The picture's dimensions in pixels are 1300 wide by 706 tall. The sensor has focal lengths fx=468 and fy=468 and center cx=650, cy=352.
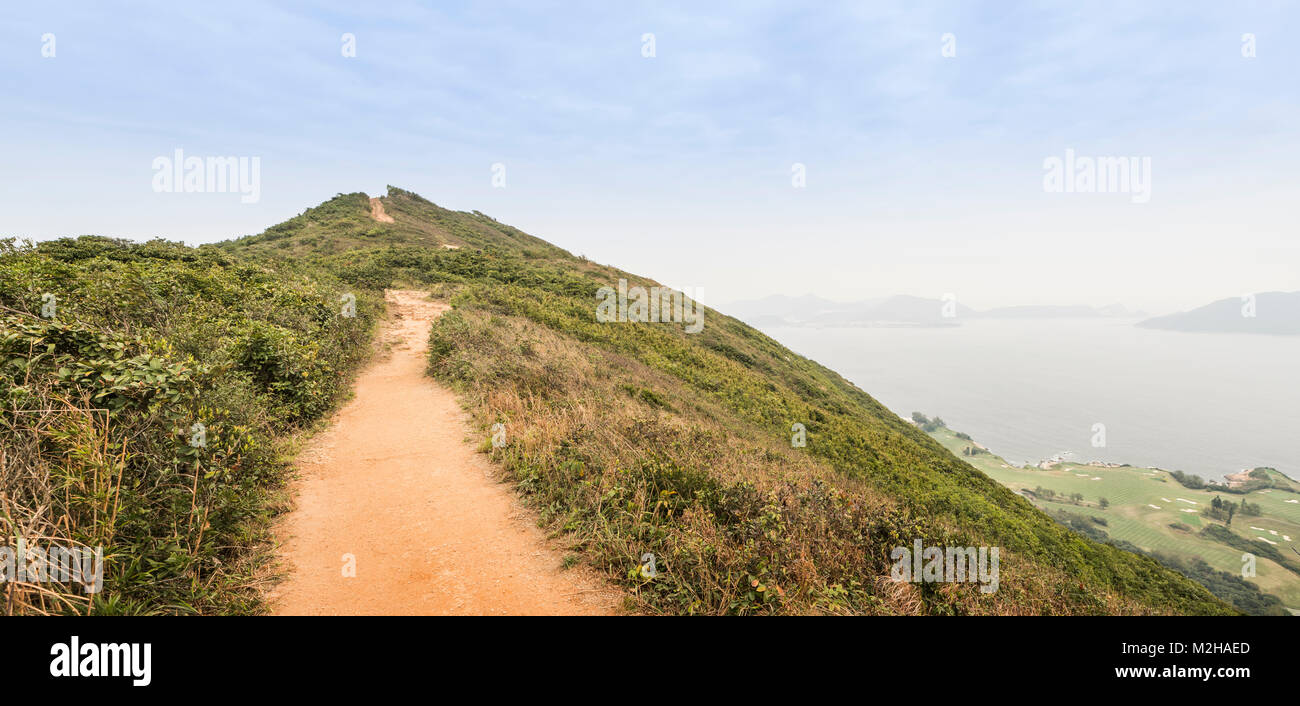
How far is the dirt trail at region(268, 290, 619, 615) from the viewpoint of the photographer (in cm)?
409

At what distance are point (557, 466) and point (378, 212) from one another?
58099mm

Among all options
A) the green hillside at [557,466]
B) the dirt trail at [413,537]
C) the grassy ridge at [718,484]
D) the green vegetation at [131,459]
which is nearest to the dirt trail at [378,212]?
the grassy ridge at [718,484]

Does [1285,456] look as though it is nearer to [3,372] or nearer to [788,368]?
[788,368]

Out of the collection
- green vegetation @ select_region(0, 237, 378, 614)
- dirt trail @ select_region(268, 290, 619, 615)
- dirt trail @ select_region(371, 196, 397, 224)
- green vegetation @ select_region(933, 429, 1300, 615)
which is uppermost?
dirt trail @ select_region(371, 196, 397, 224)

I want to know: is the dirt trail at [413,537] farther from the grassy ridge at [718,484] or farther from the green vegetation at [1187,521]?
the green vegetation at [1187,521]

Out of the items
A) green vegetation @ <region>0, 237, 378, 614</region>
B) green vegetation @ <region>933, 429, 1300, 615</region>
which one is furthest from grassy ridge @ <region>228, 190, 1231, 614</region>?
green vegetation @ <region>933, 429, 1300, 615</region>

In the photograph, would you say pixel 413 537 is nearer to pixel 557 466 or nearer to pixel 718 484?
pixel 557 466

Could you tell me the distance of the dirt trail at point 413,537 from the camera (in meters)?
4.09

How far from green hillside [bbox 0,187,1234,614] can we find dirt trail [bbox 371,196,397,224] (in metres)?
34.1

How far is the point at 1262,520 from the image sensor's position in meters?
48.8

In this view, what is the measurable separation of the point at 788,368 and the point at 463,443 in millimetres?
26774

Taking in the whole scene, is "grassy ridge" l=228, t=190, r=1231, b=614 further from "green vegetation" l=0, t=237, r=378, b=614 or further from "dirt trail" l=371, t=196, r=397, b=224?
"dirt trail" l=371, t=196, r=397, b=224

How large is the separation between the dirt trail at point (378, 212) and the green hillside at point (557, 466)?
112 feet
